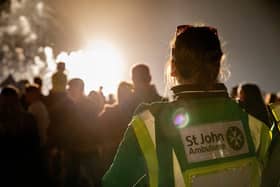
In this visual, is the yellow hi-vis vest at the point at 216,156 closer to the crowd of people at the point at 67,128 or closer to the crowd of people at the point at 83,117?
the crowd of people at the point at 83,117

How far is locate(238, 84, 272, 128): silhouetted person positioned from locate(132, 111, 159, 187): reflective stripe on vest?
418 cm

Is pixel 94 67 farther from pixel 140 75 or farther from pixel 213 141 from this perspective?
pixel 213 141

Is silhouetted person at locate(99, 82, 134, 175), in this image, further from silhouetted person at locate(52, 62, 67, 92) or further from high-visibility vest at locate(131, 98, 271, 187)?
high-visibility vest at locate(131, 98, 271, 187)

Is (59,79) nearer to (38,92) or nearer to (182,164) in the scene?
(38,92)

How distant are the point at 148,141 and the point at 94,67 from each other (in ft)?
35.0

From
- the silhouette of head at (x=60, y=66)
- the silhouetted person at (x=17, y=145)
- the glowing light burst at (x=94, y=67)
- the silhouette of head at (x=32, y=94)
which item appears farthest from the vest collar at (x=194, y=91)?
the glowing light burst at (x=94, y=67)

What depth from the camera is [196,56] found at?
2775 millimetres

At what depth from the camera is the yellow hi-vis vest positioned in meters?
2.63

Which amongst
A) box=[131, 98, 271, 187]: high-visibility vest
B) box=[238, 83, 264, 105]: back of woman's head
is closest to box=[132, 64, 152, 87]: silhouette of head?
box=[238, 83, 264, 105]: back of woman's head

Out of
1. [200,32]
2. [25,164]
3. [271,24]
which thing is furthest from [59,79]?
[271,24]

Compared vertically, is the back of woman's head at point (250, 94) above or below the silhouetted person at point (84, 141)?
above

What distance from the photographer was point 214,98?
2.80 metres

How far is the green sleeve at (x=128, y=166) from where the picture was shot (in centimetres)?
266

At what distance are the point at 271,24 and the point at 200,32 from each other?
19364mm
